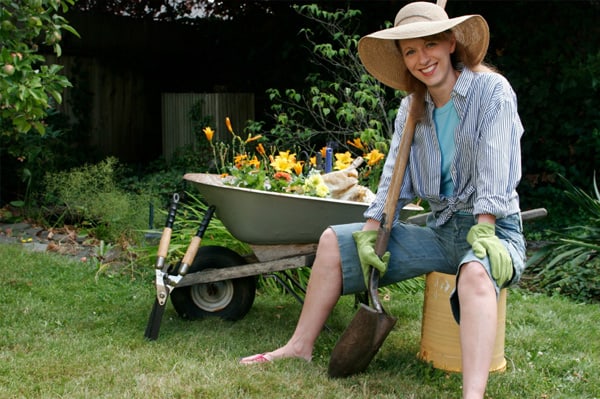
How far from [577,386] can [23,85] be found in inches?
103

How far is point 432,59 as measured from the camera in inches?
108

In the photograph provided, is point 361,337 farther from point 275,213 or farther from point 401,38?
point 401,38

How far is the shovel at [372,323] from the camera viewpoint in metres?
2.71

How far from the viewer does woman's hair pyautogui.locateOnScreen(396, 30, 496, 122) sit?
9.05ft

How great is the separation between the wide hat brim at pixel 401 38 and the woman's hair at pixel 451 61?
0.02m

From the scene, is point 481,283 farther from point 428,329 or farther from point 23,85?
point 23,85

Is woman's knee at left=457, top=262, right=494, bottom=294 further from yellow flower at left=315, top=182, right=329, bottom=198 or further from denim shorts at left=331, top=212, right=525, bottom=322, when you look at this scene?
yellow flower at left=315, top=182, right=329, bottom=198

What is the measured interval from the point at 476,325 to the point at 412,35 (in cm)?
99

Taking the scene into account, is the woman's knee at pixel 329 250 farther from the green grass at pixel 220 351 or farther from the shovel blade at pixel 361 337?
the green grass at pixel 220 351

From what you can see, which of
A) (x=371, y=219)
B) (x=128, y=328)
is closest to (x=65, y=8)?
(x=128, y=328)

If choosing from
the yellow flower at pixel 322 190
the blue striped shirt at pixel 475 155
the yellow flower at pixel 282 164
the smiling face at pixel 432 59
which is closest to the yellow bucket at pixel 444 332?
the blue striped shirt at pixel 475 155

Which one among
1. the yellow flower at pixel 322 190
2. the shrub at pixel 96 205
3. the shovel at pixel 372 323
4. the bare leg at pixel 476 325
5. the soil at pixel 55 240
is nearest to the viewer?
the bare leg at pixel 476 325

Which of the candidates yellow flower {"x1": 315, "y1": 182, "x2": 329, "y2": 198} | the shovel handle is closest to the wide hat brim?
the shovel handle

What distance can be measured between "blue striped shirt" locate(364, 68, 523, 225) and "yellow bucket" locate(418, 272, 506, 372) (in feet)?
0.88
